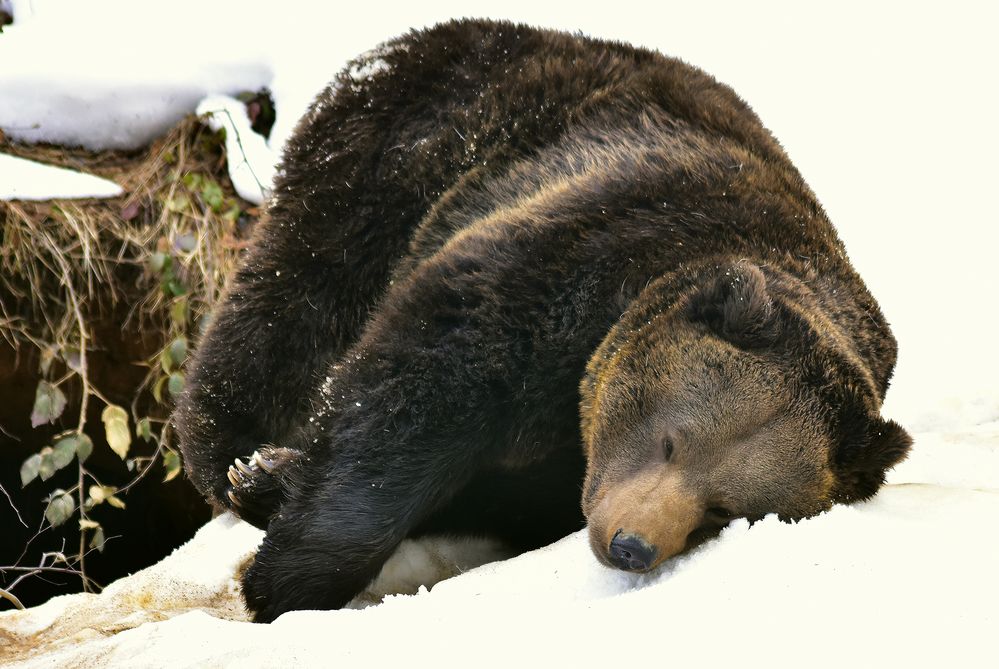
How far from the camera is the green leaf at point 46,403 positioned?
5172 mm

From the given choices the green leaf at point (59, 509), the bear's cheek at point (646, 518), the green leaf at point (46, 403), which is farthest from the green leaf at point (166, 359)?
the bear's cheek at point (646, 518)

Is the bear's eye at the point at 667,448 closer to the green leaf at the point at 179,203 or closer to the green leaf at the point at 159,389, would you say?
the green leaf at the point at 159,389

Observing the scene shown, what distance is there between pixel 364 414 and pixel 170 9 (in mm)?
3953

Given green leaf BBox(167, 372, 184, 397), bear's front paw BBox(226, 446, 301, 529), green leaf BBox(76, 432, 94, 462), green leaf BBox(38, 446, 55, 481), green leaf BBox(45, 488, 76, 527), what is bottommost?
green leaf BBox(45, 488, 76, 527)

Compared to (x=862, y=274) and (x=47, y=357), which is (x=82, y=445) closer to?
(x=47, y=357)

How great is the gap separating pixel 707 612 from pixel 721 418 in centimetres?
83

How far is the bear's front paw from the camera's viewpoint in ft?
11.7

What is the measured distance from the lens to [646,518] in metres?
2.70

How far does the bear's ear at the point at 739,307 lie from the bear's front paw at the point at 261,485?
4.79 feet

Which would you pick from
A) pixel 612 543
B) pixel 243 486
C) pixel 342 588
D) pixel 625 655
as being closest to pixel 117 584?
pixel 243 486

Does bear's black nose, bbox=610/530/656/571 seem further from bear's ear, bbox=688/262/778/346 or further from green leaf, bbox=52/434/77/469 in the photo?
green leaf, bbox=52/434/77/469

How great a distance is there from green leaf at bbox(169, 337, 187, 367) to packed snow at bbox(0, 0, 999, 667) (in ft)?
3.17

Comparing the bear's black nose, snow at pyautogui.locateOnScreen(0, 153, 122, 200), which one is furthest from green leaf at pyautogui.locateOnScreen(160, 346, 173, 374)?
the bear's black nose

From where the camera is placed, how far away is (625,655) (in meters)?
2.06
